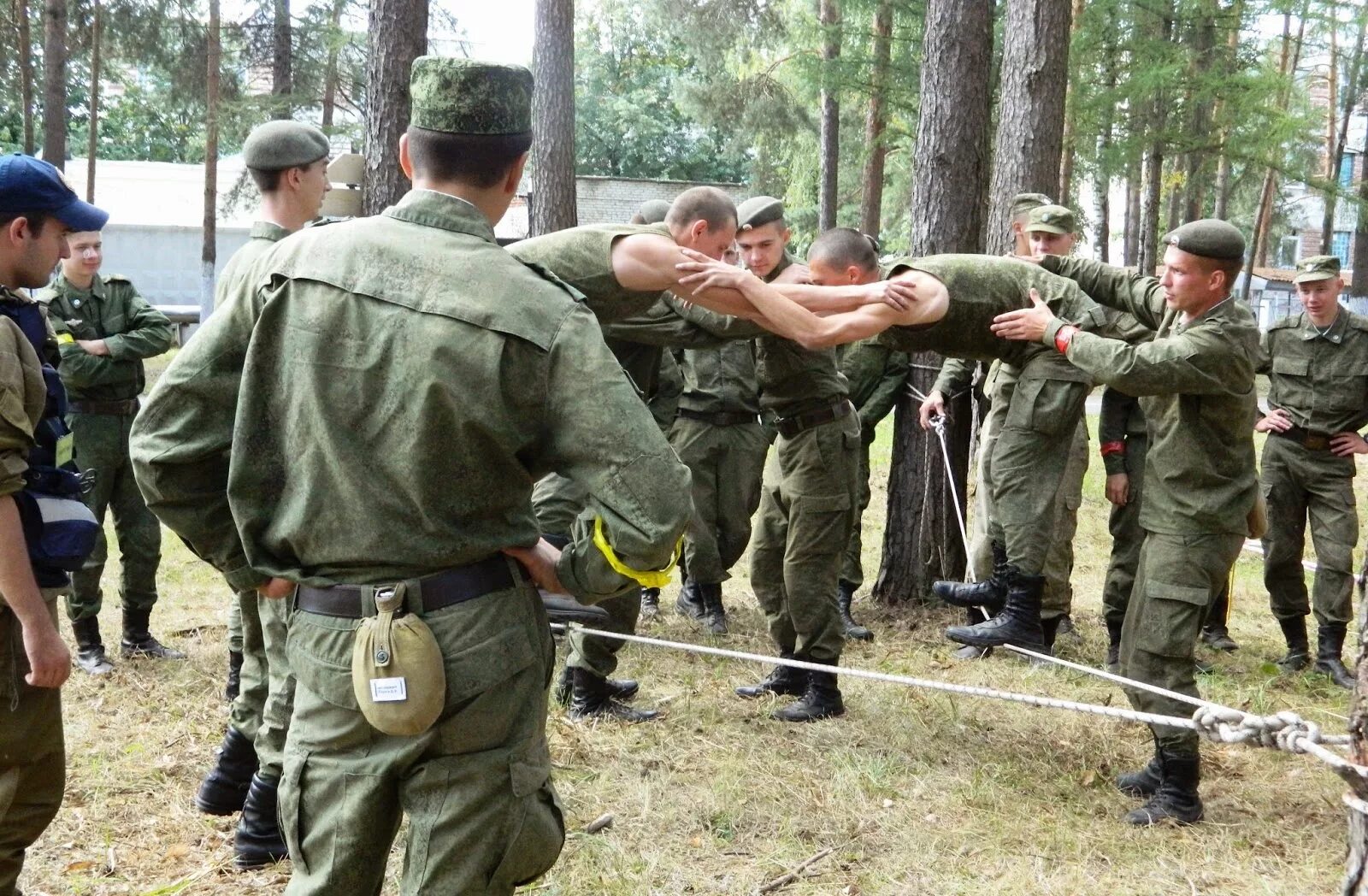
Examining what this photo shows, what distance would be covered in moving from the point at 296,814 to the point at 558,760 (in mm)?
2805

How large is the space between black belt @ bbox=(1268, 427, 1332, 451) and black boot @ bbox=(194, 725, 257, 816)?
5949 mm

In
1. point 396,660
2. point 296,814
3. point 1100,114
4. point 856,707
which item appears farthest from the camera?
point 1100,114

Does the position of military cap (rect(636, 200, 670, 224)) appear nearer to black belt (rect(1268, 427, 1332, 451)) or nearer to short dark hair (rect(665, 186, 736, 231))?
short dark hair (rect(665, 186, 736, 231))

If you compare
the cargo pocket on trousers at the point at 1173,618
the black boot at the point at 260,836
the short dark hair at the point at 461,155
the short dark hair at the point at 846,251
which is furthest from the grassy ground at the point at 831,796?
the short dark hair at the point at 461,155

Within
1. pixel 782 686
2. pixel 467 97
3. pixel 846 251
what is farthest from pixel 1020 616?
pixel 467 97

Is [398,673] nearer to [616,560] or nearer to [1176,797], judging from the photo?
[616,560]

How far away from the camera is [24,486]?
3.06 meters

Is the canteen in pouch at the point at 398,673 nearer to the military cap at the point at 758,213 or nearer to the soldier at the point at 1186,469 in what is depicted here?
the soldier at the point at 1186,469

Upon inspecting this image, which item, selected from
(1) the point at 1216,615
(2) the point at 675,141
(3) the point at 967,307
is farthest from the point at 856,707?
(2) the point at 675,141

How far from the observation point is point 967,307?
5180mm

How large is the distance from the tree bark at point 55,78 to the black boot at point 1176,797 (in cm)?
1360

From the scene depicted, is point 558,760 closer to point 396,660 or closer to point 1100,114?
point 396,660

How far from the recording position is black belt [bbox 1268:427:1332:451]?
723 centimetres

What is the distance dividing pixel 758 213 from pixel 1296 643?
158 inches
